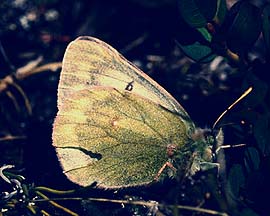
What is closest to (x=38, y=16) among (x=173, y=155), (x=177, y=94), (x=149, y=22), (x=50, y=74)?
(x=50, y=74)

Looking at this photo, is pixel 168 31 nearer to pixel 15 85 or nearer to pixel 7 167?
pixel 15 85

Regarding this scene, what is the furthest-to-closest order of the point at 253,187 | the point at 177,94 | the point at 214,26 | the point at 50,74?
1. the point at 50,74
2. the point at 177,94
3. the point at 214,26
4. the point at 253,187

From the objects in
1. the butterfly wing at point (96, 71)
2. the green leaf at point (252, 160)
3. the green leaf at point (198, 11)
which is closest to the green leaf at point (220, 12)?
the green leaf at point (198, 11)

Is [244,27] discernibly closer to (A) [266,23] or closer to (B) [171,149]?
(A) [266,23]

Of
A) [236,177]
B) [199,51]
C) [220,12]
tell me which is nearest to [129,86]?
[199,51]

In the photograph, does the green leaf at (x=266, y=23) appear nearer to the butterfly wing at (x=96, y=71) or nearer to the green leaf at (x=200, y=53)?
the green leaf at (x=200, y=53)
